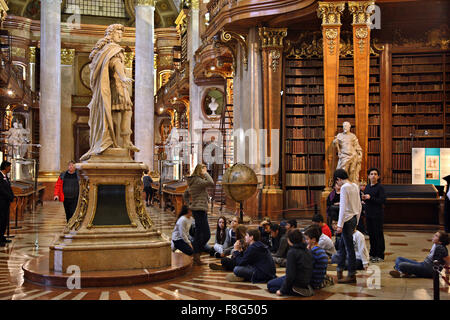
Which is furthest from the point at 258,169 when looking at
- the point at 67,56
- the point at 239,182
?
the point at 67,56

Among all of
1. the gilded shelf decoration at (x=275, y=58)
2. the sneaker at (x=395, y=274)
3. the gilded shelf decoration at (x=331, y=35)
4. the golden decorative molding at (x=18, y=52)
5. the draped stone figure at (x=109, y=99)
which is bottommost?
the sneaker at (x=395, y=274)

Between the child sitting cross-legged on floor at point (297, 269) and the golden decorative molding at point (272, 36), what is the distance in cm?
848

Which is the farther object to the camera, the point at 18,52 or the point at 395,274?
the point at 18,52

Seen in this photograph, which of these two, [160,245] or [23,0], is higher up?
[23,0]

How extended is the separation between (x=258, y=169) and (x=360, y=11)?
13.0 ft

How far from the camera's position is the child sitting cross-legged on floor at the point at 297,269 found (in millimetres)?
5258

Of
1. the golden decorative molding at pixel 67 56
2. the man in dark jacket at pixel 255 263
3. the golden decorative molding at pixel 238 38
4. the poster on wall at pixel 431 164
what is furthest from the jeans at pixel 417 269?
the golden decorative molding at pixel 67 56

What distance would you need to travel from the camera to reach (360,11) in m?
11.6

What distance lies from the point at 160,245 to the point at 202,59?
12.5 meters

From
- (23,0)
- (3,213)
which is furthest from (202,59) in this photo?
(23,0)

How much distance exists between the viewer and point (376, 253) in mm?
7590

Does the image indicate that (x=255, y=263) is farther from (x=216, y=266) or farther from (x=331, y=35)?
(x=331, y=35)

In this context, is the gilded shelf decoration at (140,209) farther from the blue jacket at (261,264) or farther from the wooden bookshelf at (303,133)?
the wooden bookshelf at (303,133)

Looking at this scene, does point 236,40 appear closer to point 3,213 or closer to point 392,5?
point 392,5
